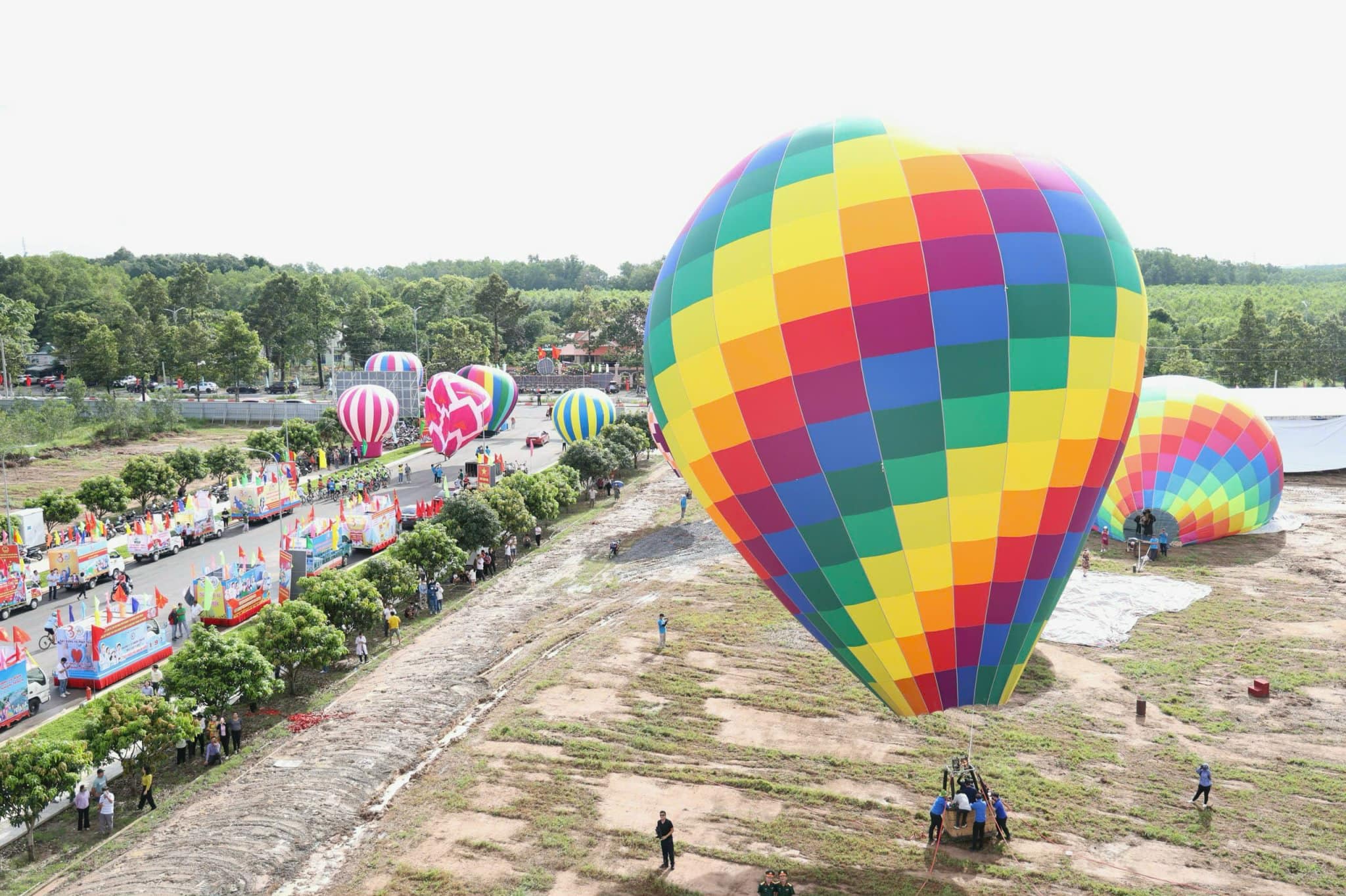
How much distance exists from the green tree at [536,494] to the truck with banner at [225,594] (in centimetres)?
1119

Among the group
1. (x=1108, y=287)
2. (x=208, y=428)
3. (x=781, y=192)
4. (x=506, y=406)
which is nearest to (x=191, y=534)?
(x=506, y=406)

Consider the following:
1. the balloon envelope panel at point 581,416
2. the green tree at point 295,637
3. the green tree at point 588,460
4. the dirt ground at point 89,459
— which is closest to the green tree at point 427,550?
the green tree at point 295,637

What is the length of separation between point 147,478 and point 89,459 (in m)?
22.0

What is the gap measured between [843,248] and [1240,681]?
55.3ft

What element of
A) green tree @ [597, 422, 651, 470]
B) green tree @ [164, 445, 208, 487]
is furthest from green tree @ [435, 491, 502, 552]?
green tree @ [164, 445, 208, 487]

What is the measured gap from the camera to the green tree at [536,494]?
3800cm

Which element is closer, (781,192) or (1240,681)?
(781,192)

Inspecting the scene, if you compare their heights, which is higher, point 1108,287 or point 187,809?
point 1108,287

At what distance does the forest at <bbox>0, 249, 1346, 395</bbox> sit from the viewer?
80438mm

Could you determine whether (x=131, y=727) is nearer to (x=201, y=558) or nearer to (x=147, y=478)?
(x=201, y=558)

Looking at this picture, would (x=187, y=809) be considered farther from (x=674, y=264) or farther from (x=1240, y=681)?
Result: (x=1240, y=681)

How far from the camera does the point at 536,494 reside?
38188 millimetres

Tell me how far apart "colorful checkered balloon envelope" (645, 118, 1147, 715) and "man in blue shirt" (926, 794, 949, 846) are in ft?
5.93

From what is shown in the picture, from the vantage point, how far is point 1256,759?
724 inches
